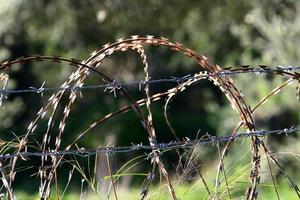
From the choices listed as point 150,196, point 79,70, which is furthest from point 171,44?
point 150,196

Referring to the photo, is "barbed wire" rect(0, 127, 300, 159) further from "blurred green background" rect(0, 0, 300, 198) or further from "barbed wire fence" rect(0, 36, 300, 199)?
"blurred green background" rect(0, 0, 300, 198)

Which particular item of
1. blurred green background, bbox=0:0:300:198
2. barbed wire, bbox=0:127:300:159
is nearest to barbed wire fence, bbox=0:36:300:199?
barbed wire, bbox=0:127:300:159

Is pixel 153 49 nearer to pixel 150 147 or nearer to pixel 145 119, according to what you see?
pixel 145 119

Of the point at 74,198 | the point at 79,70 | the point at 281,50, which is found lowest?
the point at 74,198

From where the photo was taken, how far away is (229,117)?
1384 centimetres

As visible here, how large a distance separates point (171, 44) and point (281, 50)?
Answer: 8729 mm

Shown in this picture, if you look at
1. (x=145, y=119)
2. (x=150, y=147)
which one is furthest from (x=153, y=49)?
(x=150, y=147)

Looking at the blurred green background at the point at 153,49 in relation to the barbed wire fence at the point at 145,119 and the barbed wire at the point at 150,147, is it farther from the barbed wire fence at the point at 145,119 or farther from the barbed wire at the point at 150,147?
the barbed wire at the point at 150,147

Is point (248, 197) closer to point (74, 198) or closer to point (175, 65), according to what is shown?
point (74, 198)

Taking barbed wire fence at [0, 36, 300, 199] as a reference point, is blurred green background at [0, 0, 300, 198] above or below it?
above

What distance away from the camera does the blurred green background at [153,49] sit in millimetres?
12023

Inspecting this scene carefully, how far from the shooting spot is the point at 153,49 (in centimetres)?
1936

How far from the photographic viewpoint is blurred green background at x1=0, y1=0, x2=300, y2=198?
1202cm

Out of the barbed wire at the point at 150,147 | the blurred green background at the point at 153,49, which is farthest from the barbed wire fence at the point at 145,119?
the blurred green background at the point at 153,49
